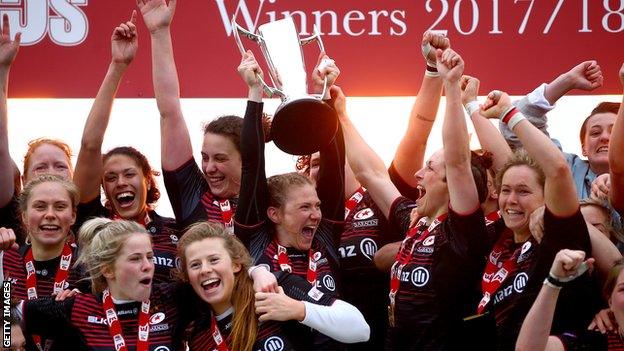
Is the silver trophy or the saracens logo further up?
the silver trophy

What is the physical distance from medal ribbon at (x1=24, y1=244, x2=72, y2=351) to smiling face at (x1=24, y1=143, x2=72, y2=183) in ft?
1.53

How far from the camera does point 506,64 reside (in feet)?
18.4

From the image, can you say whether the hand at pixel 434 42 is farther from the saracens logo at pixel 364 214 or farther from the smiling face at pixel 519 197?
the saracens logo at pixel 364 214

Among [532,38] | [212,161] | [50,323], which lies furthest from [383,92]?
[50,323]

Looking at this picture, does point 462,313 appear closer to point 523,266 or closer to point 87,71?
point 523,266

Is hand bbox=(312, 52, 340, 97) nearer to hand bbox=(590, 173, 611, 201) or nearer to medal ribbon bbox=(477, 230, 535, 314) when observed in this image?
medal ribbon bbox=(477, 230, 535, 314)

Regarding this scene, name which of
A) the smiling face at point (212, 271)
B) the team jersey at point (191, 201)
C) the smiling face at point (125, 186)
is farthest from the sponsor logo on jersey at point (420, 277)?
the smiling face at point (125, 186)

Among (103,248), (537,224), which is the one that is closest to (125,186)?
(103,248)

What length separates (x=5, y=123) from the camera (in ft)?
15.8

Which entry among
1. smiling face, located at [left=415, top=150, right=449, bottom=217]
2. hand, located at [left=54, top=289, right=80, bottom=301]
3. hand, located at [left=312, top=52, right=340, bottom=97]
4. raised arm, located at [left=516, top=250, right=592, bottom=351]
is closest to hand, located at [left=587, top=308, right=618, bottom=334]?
raised arm, located at [left=516, top=250, right=592, bottom=351]

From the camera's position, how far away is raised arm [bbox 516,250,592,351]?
12.8ft

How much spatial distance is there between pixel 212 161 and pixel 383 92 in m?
1.06

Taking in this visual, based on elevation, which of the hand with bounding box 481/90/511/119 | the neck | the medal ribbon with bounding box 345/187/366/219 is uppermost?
the hand with bounding box 481/90/511/119

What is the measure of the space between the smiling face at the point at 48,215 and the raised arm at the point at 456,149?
4.22 feet
